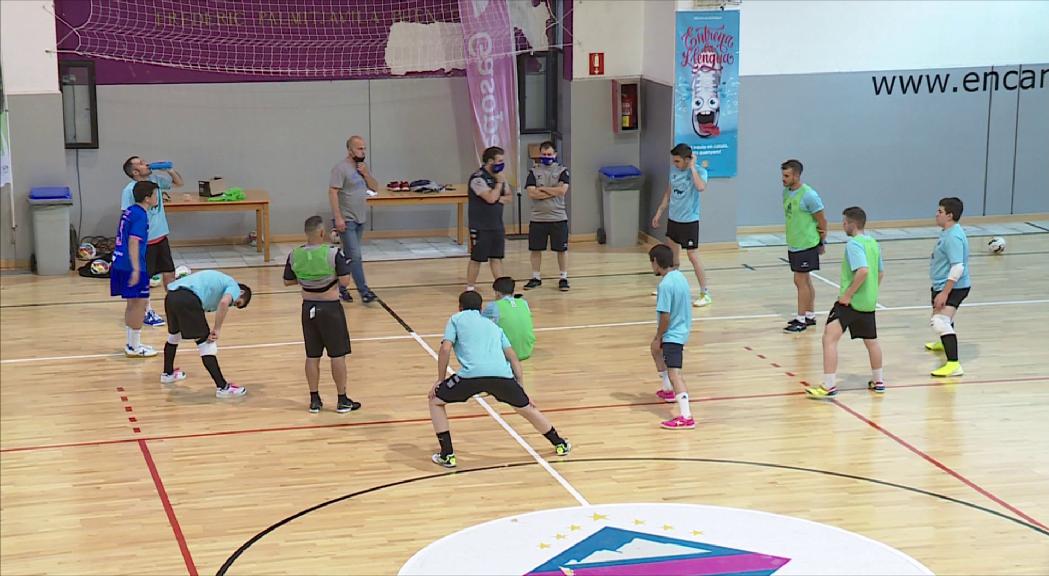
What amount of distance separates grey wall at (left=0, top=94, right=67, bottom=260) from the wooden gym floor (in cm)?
180

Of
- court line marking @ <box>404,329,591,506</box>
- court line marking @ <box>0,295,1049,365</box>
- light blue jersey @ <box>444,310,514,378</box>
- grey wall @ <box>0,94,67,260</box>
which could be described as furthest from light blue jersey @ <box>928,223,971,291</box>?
grey wall @ <box>0,94,67,260</box>

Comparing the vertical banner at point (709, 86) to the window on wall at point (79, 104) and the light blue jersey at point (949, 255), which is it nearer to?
the light blue jersey at point (949, 255)

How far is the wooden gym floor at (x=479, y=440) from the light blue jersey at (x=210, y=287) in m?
0.85

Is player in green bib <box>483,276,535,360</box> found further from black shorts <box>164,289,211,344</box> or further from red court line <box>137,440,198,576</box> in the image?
red court line <box>137,440,198,576</box>

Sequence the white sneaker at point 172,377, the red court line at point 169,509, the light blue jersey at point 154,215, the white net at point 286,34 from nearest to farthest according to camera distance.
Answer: the red court line at point 169,509 → the white sneaker at point 172,377 → the light blue jersey at point 154,215 → the white net at point 286,34

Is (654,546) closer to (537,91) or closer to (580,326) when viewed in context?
(580,326)

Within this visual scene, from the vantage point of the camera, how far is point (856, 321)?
11367 millimetres

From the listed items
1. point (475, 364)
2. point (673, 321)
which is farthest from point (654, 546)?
point (673, 321)

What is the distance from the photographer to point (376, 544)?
841cm

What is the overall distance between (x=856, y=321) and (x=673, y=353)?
5.80ft

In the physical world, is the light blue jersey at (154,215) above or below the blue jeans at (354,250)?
above

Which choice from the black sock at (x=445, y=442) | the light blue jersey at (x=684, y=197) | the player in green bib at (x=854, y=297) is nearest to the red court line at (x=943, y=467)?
the player in green bib at (x=854, y=297)

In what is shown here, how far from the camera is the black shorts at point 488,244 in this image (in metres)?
14.8

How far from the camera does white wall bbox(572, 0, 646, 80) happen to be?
1806 centimetres
